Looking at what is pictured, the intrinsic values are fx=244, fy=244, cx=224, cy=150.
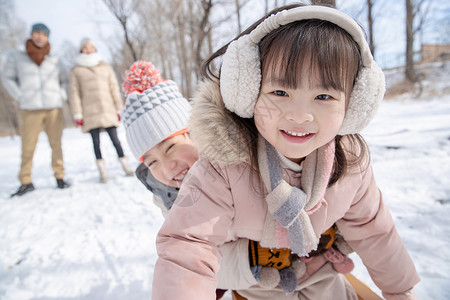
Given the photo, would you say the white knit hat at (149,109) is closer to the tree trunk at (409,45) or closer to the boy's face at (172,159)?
the boy's face at (172,159)

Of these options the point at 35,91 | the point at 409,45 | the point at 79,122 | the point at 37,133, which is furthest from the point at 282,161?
the point at 409,45

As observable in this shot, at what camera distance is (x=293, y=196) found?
0.80m

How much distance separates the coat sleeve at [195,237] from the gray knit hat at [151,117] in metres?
0.54

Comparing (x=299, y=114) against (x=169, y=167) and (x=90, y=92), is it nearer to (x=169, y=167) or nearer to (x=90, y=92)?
(x=169, y=167)

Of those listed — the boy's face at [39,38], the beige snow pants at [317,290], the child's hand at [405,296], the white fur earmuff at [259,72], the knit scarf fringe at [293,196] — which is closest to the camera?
the white fur earmuff at [259,72]

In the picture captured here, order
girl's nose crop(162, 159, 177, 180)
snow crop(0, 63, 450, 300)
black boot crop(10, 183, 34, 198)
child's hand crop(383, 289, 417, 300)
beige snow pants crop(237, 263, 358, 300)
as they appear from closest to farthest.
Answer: child's hand crop(383, 289, 417, 300) → beige snow pants crop(237, 263, 358, 300) → girl's nose crop(162, 159, 177, 180) → snow crop(0, 63, 450, 300) → black boot crop(10, 183, 34, 198)

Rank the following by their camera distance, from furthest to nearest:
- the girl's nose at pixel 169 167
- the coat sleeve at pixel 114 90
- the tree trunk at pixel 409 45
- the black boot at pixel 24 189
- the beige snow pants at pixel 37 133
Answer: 1. the tree trunk at pixel 409 45
2. the coat sleeve at pixel 114 90
3. the black boot at pixel 24 189
4. the beige snow pants at pixel 37 133
5. the girl's nose at pixel 169 167

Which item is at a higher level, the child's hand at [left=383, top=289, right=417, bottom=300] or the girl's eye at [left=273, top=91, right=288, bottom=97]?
the girl's eye at [left=273, top=91, right=288, bottom=97]

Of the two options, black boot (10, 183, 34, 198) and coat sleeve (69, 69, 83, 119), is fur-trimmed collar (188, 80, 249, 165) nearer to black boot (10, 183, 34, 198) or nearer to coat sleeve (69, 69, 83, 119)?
coat sleeve (69, 69, 83, 119)

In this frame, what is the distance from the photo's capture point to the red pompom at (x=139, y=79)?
1.43 metres

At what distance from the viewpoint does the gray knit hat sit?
52.0 inches

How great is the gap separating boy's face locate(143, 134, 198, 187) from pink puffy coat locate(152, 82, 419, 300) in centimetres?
40

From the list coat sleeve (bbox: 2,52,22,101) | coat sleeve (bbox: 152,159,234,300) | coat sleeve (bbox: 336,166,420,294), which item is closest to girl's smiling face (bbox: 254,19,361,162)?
coat sleeve (bbox: 152,159,234,300)

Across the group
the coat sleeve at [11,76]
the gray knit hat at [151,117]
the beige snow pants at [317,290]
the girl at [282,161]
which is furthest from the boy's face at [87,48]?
the beige snow pants at [317,290]
